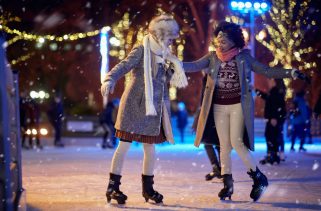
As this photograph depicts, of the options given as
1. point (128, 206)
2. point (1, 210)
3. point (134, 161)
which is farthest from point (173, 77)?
point (134, 161)

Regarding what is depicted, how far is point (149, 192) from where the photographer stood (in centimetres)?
675

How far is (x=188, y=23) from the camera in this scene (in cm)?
3244

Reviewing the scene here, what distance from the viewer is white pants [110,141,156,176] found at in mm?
6824

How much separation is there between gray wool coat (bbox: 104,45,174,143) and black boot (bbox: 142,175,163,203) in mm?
453

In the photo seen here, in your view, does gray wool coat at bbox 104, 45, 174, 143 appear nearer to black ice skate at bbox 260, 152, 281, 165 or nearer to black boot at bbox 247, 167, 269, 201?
black boot at bbox 247, 167, 269, 201

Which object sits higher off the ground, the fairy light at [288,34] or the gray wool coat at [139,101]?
the fairy light at [288,34]

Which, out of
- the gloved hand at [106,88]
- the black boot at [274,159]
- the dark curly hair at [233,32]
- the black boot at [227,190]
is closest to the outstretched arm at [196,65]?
the dark curly hair at [233,32]

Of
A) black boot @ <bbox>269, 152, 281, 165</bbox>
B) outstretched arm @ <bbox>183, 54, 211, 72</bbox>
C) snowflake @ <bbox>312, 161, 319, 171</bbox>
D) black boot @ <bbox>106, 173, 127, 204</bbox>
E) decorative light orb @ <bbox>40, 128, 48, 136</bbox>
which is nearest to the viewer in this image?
black boot @ <bbox>106, 173, 127, 204</bbox>

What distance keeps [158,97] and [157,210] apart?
121cm

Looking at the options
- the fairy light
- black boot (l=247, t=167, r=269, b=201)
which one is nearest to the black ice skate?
black boot (l=247, t=167, r=269, b=201)

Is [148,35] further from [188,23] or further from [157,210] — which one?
[188,23]

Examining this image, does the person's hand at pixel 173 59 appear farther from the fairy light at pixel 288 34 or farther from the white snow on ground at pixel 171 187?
the fairy light at pixel 288 34

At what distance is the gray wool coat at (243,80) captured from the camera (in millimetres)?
7090

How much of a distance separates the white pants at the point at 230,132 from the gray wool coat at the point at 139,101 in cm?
61
